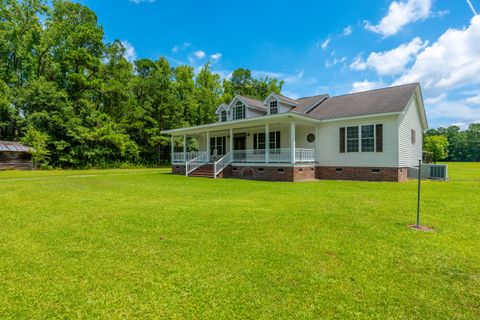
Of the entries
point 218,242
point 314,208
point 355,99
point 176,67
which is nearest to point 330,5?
point 355,99

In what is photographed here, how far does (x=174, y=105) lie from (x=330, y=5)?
895 inches

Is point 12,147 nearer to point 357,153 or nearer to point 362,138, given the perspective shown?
point 357,153

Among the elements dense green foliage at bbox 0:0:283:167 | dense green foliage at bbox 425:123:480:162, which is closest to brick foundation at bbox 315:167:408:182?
dense green foliage at bbox 0:0:283:167

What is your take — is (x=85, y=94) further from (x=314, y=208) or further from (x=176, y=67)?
(x=314, y=208)

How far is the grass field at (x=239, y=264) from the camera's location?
8.05ft

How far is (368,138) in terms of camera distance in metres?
14.1

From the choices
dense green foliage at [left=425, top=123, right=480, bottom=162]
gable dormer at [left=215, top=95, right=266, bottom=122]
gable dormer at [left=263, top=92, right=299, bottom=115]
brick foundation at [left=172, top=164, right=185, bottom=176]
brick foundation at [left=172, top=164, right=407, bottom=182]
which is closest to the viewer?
brick foundation at [left=172, top=164, right=407, bottom=182]

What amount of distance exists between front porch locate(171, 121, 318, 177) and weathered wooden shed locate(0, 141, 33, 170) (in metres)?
14.8

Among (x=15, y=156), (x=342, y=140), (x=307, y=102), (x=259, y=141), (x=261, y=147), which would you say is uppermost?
(x=307, y=102)

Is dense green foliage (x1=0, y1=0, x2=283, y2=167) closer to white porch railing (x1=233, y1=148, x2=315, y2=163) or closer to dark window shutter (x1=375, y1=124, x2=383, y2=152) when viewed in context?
white porch railing (x1=233, y1=148, x2=315, y2=163)

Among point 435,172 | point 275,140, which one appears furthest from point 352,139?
point 275,140

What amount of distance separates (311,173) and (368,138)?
371 centimetres

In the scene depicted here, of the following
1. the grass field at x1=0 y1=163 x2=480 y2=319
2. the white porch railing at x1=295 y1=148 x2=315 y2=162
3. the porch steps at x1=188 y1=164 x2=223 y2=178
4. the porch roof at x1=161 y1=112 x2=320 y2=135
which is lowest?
the grass field at x1=0 y1=163 x2=480 y2=319

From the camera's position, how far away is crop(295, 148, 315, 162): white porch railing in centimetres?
1449
